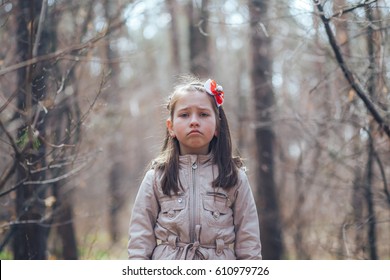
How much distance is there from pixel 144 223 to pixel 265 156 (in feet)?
24.3

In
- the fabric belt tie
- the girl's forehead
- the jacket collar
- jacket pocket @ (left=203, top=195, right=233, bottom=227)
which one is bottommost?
the fabric belt tie

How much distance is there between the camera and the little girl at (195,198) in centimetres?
318

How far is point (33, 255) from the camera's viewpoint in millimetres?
5172

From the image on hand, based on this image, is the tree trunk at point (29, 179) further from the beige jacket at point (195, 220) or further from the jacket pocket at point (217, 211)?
the jacket pocket at point (217, 211)

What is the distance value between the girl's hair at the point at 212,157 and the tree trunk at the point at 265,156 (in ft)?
21.5

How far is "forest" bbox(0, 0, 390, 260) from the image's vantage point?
4.54 meters

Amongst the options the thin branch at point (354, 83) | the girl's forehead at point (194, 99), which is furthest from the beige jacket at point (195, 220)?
the thin branch at point (354, 83)

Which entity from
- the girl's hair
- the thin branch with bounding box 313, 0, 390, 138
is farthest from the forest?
the girl's hair

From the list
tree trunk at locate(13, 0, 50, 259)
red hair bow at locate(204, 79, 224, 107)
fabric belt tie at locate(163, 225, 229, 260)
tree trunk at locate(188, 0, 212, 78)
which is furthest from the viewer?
tree trunk at locate(188, 0, 212, 78)

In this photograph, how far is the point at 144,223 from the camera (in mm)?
3238

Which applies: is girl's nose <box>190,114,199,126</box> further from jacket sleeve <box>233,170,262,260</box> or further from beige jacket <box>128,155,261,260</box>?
jacket sleeve <box>233,170,262,260</box>

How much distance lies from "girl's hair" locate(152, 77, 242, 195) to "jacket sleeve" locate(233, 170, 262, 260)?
0.34ft

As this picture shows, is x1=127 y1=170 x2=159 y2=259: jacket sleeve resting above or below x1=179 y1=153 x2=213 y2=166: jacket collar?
Answer: below

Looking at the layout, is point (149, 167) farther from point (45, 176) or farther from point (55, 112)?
point (55, 112)
